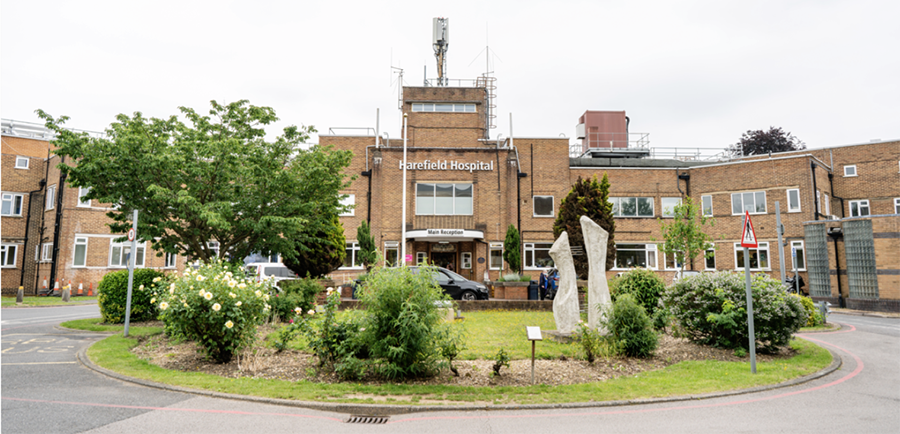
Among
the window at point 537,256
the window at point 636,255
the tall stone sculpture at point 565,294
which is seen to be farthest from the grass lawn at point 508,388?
the window at point 636,255

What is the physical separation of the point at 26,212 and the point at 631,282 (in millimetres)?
35037

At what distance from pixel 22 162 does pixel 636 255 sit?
3848cm

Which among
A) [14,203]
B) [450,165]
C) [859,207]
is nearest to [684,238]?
[450,165]

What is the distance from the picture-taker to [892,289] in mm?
20344

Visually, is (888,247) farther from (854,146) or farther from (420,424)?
(420,424)

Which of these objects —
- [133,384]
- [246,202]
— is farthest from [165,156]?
[133,384]

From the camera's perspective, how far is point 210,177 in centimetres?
1251

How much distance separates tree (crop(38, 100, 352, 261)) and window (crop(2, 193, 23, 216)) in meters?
23.5

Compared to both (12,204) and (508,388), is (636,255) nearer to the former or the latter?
(508,388)

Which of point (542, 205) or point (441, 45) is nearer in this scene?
point (542, 205)

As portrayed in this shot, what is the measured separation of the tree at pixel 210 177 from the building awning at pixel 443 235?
1154 centimetres

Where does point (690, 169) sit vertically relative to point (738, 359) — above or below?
above

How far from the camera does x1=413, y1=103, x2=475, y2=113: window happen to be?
98.5ft

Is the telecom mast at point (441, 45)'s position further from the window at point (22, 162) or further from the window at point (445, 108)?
the window at point (22, 162)
